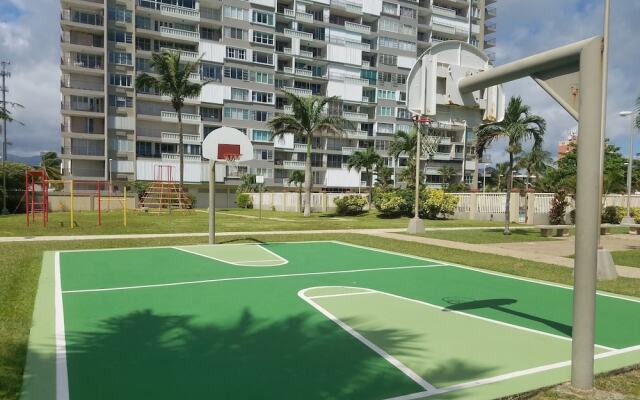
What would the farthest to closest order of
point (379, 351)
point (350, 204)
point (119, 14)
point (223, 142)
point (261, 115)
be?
1. point (261, 115)
2. point (119, 14)
3. point (350, 204)
4. point (223, 142)
5. point (379, 351)

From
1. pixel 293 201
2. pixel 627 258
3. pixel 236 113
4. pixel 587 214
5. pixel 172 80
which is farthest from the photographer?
pixel 236 113

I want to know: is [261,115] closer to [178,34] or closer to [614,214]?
[178,34]

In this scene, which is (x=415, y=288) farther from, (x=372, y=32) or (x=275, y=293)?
(x=372, y=32)

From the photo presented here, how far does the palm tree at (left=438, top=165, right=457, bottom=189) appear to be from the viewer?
79.4m

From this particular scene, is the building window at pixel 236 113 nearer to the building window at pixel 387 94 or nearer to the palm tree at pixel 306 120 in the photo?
the building window at pixel 387 94

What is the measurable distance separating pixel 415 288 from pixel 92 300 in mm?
5766

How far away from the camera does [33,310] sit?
7.02m

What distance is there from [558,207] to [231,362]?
27.9 metres

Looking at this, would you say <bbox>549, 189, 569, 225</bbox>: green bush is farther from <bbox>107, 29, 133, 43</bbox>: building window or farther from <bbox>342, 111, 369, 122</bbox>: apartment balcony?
<bbox>107, 29, 133, 43</bbox>: building window

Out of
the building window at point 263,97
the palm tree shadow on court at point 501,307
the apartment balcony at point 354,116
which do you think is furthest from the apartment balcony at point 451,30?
the palm tree shadow on court at point 501,307

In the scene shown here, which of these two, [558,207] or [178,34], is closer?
[558,207]

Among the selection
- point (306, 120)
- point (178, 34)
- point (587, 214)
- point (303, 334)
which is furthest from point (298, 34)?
point (587, 214)

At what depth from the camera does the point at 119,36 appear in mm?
59594

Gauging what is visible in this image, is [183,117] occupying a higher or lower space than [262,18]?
lower
